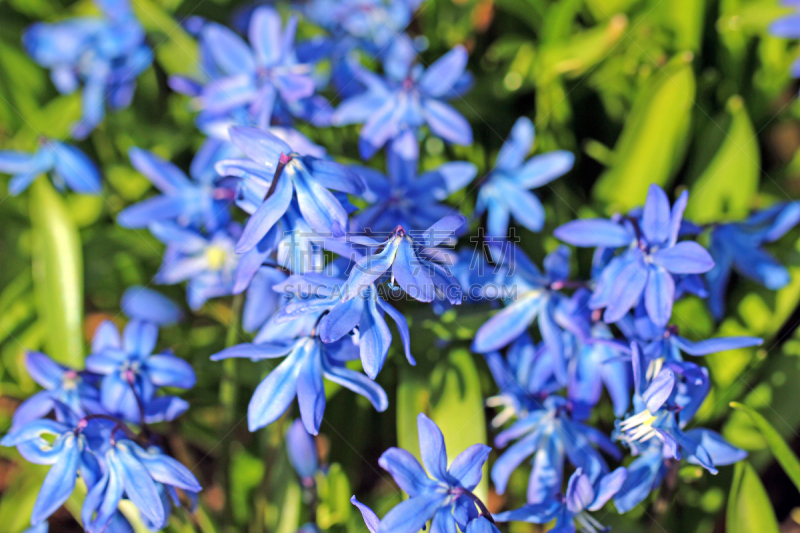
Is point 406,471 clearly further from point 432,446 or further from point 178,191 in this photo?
point 178,191

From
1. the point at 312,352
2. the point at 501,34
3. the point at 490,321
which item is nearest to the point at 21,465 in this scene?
the point at 312,352

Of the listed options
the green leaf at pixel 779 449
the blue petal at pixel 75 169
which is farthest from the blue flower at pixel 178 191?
the green leaf at pixel 779 449

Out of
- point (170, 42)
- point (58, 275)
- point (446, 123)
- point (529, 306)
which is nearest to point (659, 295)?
point (529, 306)

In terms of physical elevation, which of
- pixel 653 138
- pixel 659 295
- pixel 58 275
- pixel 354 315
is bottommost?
pixel 58 275

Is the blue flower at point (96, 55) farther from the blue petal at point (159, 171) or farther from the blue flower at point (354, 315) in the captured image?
the blue flower at point (354, 315)

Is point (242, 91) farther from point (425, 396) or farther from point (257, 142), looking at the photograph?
point (425, 396)

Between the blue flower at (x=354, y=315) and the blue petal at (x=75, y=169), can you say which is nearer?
the blue flower at (x=354, y=315)
